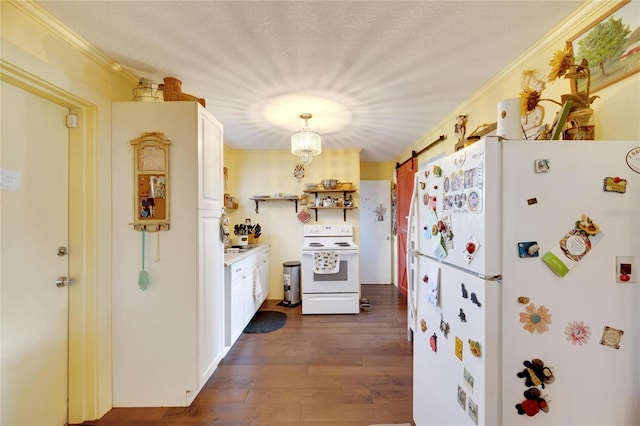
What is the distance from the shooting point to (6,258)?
1273mm

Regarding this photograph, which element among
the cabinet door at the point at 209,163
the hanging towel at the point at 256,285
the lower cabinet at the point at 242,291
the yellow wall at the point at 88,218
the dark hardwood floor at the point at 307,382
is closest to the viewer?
the yellow wall at the point at 88,218

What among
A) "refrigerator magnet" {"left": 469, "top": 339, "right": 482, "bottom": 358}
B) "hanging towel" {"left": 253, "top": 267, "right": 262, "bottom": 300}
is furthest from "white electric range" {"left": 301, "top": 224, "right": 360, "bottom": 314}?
"refrigerator magnet" {"left": 469, "top": 339, "right": 482, "bottom": 358}

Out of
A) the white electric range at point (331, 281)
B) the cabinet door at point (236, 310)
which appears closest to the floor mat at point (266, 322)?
the cabinet door at point (236, 310)

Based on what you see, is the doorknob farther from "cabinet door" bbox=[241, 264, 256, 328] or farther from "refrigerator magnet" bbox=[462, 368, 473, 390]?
"refrigerator magnet" bbox=[462, 368, 473, 390]

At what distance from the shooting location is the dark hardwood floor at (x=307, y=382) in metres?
1.63

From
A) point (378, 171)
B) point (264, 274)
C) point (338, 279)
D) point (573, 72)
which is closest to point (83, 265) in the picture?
point (264, 274)

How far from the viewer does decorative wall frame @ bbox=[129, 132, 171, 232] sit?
170cm

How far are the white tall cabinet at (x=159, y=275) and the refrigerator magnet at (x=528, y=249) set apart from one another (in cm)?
177

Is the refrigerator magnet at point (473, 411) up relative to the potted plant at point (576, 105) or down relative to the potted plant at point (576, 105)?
down

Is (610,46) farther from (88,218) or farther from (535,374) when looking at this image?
(88,218)

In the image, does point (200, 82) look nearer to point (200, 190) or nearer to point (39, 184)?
point (200, 190)

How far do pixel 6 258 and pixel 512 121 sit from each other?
8.18 feet

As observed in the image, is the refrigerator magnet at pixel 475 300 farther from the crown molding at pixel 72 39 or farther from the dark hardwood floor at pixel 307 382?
the crown molding at pixel 72 39

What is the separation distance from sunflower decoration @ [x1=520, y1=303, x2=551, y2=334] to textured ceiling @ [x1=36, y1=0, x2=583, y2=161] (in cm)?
144
